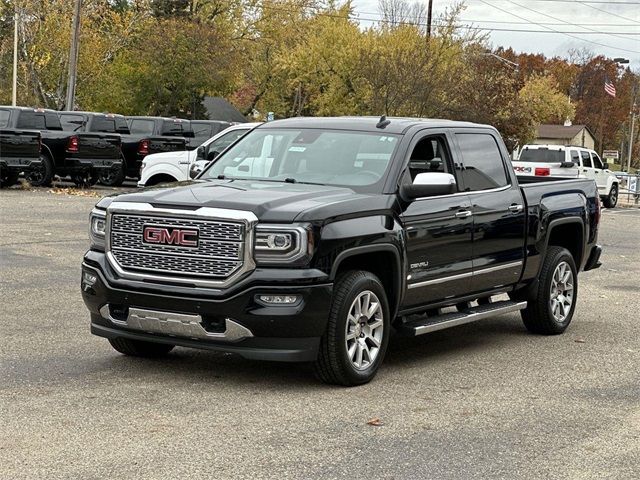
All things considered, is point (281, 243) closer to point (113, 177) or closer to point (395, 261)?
point (395, 261)

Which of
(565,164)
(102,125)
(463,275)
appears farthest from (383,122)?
(565,164)

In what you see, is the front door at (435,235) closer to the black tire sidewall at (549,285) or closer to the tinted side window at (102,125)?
the black tire sidewall at (549,285)

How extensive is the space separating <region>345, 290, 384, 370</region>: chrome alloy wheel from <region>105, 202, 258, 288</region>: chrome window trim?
828 mm

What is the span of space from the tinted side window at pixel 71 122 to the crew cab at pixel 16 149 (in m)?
2.16

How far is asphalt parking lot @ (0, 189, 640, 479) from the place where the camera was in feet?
18.4

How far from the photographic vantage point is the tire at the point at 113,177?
28409mm

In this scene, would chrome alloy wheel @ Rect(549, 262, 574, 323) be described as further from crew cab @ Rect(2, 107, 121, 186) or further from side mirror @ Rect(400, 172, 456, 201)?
crew cab @ Rect(2, 107, 121, 186)

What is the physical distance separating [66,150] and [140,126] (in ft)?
14.1

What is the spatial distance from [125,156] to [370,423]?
81.1ft

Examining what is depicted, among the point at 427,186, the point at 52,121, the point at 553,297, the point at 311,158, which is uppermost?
the point at 311,158

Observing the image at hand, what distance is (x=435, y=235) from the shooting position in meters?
8.28

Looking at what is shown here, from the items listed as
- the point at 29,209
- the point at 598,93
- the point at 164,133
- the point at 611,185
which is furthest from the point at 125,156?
the point at 598,93

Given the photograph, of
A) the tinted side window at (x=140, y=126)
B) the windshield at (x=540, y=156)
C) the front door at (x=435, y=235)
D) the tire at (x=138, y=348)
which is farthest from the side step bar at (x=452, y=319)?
the windshield at (x=540, y=156)

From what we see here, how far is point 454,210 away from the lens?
8555 millimetres
